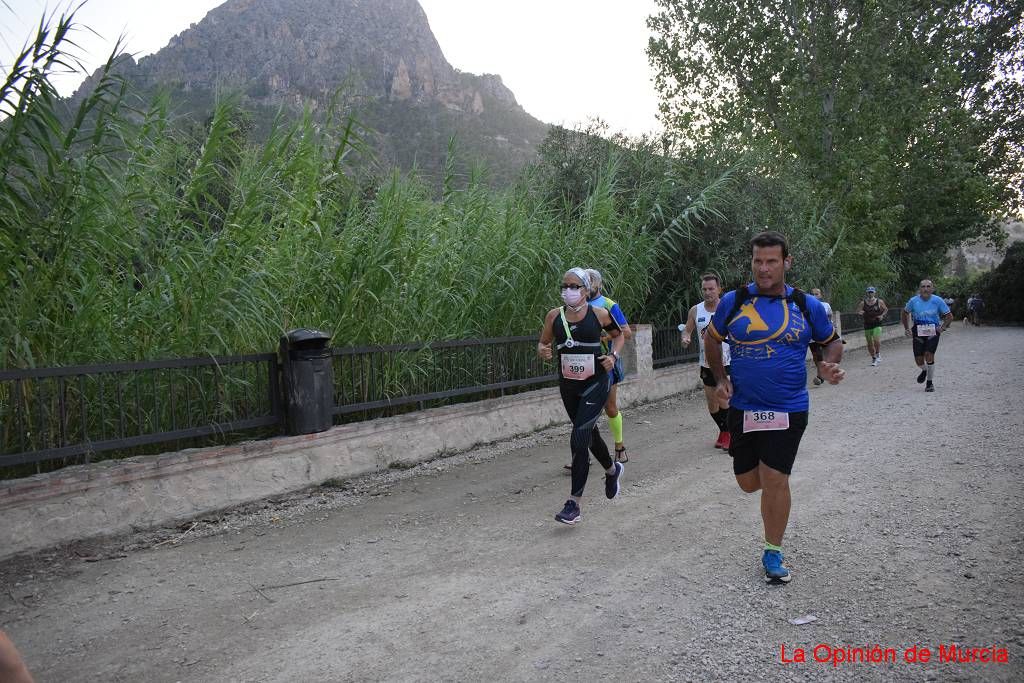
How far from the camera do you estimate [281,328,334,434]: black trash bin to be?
6614mm

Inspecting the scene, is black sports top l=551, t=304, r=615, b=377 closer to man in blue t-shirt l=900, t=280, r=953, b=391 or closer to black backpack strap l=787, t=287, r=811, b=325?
black backpack strap l=787, t=287, r=811, b=325

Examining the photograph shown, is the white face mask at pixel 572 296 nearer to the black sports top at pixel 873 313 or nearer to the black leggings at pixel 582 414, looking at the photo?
the black leggings at pixel 582 414

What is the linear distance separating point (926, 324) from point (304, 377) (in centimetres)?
1084

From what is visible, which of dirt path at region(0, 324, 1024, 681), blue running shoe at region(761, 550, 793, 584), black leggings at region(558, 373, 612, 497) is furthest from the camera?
black leggings at region(558, 373, 612, 497)

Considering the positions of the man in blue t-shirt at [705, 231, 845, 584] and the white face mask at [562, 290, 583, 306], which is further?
the white face mask at [562, 290, 583, 306]

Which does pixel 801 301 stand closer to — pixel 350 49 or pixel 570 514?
pixel 570 514

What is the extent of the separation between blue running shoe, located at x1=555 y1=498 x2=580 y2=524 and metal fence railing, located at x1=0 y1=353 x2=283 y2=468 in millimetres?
2841

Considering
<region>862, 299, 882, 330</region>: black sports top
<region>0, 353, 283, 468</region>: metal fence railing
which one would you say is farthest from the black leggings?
<region>862, 299, 882, 330</region>: black sports top

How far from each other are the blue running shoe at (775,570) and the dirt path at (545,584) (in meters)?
0.09

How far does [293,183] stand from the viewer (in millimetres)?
6984

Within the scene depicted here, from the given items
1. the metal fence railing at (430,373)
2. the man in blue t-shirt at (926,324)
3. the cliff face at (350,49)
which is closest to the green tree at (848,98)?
the man in blue t-shirt at (926,324)

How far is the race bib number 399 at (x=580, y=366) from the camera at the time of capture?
18.8 feet

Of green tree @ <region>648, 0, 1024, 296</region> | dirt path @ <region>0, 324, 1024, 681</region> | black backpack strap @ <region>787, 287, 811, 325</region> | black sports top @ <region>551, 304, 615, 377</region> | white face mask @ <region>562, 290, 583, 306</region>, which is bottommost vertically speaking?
dirt path @ <region>0, 324, 1024, 681</region>

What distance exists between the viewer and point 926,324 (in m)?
12.7
